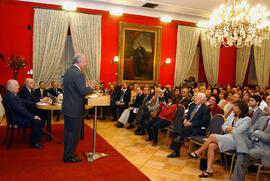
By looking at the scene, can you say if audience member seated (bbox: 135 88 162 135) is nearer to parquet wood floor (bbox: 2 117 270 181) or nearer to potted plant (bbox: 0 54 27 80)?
parquet wood floor (bbox: 2 117 270 181)

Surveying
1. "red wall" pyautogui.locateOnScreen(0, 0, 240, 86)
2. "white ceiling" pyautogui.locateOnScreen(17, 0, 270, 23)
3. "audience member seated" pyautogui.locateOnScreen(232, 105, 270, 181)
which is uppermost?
"white ceiling" pyautogui.locateOnScreen(17, 0, 270, 23)

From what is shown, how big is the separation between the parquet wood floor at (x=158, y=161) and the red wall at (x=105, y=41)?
5.22m

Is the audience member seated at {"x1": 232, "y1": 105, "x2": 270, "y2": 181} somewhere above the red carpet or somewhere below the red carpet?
above

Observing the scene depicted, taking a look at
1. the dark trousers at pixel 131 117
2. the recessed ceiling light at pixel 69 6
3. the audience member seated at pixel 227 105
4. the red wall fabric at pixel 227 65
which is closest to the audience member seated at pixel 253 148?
the audience member seated at pixel 227 105

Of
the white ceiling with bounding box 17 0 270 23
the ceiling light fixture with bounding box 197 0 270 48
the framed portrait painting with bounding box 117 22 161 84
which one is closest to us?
the ceiling light fixture with bounding box 197 0 270 48

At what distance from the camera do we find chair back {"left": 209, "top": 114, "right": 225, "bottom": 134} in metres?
4.77

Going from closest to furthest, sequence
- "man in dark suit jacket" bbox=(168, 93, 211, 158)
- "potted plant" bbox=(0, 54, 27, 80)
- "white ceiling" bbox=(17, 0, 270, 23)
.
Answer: "man in dark suit jacket" bbox=(168, 93, 211, 158) < "potted plant" bbox=(0, 54, 27, 80) < "white ceiling" bbox=(17, 0, 270, 23)

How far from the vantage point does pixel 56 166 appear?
416 cm

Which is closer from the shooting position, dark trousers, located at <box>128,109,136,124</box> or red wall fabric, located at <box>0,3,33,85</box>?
dark trousers, located at <box>128,109,136,124</box>

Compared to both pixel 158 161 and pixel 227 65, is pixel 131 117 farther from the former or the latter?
pixel 227 65

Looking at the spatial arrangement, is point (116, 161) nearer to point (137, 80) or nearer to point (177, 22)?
point (137, 80)

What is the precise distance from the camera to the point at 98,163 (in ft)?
14.4

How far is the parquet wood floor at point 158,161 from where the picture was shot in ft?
13.6

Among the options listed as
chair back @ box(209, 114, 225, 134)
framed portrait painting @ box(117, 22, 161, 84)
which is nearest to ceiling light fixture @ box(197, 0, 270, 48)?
chair back @ box(209, 114, 225, 134)
